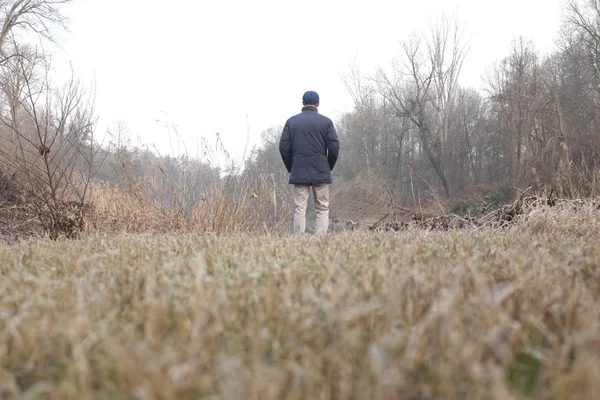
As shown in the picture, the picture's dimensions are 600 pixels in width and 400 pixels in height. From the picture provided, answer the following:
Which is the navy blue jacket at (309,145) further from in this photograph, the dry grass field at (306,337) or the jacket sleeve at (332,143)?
the dry grass field at (306,337)

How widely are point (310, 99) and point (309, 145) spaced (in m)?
0.72

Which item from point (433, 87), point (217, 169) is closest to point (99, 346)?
point (217, 169)

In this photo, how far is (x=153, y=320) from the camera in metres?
1.38

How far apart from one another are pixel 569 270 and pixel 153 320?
171 centimetres

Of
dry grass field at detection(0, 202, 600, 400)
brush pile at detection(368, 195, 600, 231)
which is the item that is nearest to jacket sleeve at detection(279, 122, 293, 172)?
brush pile at detection(368, 195, 600, 231)

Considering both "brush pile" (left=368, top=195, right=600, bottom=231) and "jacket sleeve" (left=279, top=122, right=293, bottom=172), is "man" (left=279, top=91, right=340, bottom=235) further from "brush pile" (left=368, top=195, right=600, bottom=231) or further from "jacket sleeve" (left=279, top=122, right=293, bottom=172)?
"brush pile" (left=368, top=195, right=600, bottom=231)

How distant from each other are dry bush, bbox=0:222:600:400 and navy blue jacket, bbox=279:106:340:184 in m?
4.70

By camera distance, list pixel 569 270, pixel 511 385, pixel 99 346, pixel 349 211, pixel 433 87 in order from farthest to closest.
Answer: pixel 433 87, pixel 349 211, pixel 569 270, pixel 99 346, pixel 511 385

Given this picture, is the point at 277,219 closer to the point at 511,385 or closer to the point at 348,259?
the point at 348,259

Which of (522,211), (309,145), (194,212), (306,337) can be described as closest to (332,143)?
(309,145)

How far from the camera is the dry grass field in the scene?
3.25ft

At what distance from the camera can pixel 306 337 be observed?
1.29 metres

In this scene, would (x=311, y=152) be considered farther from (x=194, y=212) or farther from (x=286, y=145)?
(x=194, y=212)

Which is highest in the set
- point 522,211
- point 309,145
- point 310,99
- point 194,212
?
point 310,99
